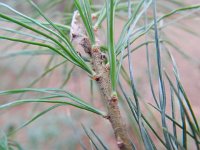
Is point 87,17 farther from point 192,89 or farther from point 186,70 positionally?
point 186,70

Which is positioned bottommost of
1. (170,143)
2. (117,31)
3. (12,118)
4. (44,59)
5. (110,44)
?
(170,143)

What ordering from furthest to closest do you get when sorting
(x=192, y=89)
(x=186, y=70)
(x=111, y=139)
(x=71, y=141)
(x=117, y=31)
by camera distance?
(x=117, y=31) → (x=186, y=70) → (x=192, y=89) → (x=111, y=139) → (x=71, y=141)

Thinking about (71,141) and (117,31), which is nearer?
(71,141)

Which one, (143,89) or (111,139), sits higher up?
(143,89)

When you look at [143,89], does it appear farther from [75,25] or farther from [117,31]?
[75,25]

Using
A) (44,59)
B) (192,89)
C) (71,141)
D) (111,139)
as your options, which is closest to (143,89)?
(192,89)

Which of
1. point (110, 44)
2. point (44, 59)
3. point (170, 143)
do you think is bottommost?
point (170, 143)

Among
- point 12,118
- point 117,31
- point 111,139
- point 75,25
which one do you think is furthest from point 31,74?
point 75,25

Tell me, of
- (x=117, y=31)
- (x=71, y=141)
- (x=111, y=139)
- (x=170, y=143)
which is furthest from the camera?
(x=117, y=31)

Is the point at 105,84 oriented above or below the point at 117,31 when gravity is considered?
below
